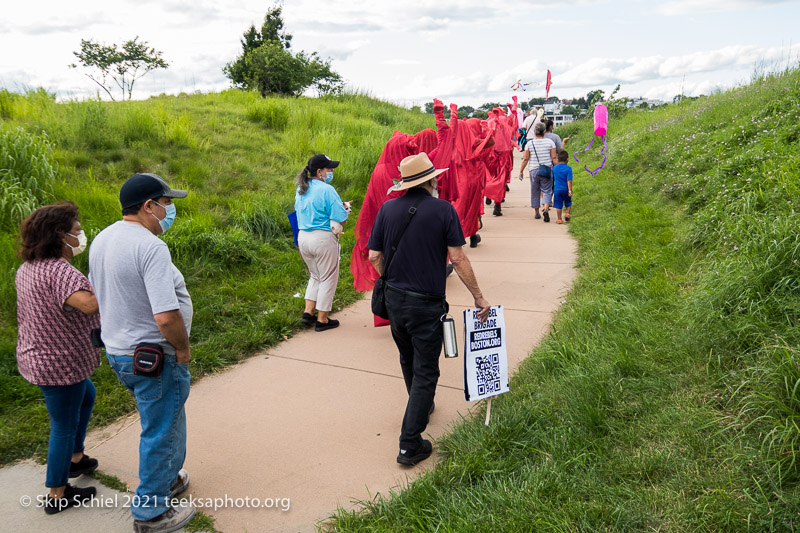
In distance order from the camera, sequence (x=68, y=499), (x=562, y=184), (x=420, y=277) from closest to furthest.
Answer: (x=68, y=499), (x=420, y=277), (x=562, y=184)

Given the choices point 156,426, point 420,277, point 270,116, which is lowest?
point 156,426

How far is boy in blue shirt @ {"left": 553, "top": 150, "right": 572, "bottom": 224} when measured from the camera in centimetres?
1024

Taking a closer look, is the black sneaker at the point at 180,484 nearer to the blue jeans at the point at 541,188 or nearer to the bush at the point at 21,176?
the bush at the point at 21,176

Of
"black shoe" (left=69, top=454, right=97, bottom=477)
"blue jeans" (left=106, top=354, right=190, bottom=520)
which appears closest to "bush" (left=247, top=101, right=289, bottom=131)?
"black shoe" (left=69, top=454, right=97, bottom=477)

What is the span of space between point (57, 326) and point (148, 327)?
71 centimetres

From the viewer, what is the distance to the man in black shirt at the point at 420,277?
347 cm

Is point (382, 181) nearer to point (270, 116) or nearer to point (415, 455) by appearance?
point (415, 455)

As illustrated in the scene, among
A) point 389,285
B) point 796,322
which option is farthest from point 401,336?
point 796,322

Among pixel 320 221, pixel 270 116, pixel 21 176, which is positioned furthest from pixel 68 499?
pixel 270 116

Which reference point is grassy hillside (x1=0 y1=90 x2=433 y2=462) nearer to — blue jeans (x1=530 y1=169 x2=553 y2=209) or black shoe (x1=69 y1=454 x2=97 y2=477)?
black shoe (x1=69 y1=454 x2=97 y2=477)

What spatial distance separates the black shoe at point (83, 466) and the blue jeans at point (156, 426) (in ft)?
2.52

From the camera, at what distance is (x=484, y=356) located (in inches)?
143

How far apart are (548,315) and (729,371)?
104 inches

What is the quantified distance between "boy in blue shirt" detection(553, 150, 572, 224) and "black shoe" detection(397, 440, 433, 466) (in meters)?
7.72
